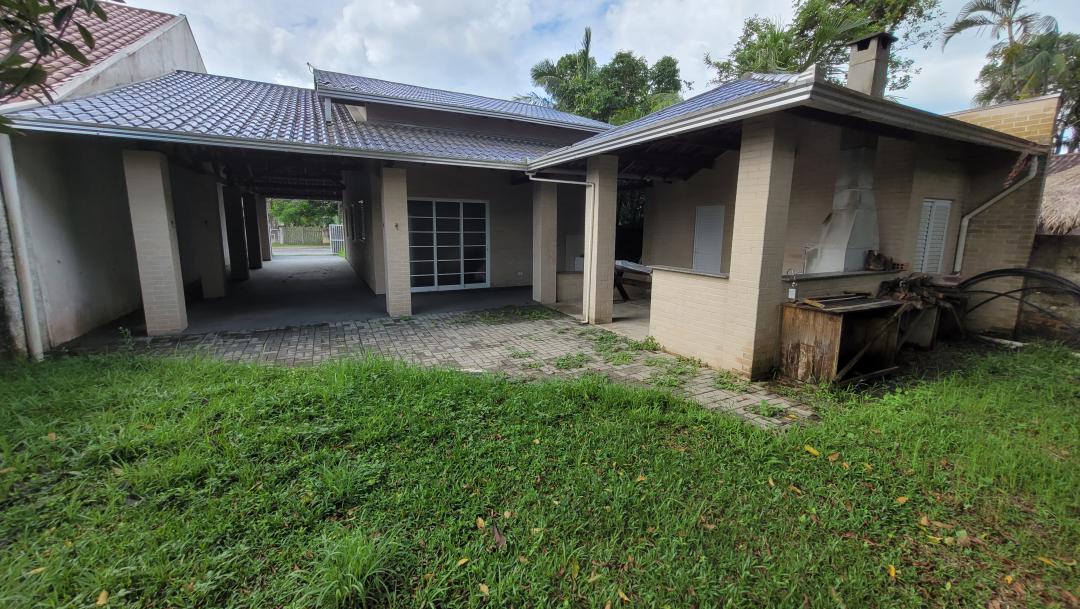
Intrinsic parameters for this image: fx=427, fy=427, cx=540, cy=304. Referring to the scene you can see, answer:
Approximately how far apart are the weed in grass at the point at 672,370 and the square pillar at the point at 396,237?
493 centimetres

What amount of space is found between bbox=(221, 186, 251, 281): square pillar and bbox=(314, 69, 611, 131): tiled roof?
15.5ft

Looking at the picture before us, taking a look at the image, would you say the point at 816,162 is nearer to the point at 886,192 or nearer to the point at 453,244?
the point at 886,192

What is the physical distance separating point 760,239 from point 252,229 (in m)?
17.6

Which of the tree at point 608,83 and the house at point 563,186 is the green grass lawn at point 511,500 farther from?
the tree at point 608,83

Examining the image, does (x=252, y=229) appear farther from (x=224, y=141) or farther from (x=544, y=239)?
(x=544, y=239)

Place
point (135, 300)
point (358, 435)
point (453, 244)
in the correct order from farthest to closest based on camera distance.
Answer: point (453, 244) < point (135, 300) < point (358, 435)

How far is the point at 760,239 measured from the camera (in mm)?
4707

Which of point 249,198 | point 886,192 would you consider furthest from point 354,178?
point 886,192

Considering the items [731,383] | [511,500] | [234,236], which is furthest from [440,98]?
[511,500]

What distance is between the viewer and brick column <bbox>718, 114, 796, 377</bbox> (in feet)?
15.1

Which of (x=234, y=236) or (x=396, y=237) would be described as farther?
(x=234, y=236)

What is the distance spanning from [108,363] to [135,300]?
470 cm

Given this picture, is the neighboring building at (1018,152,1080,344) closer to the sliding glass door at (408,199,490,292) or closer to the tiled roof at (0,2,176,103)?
the sliding glass door at (408,199,490,292)

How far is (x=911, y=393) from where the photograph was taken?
446cm
